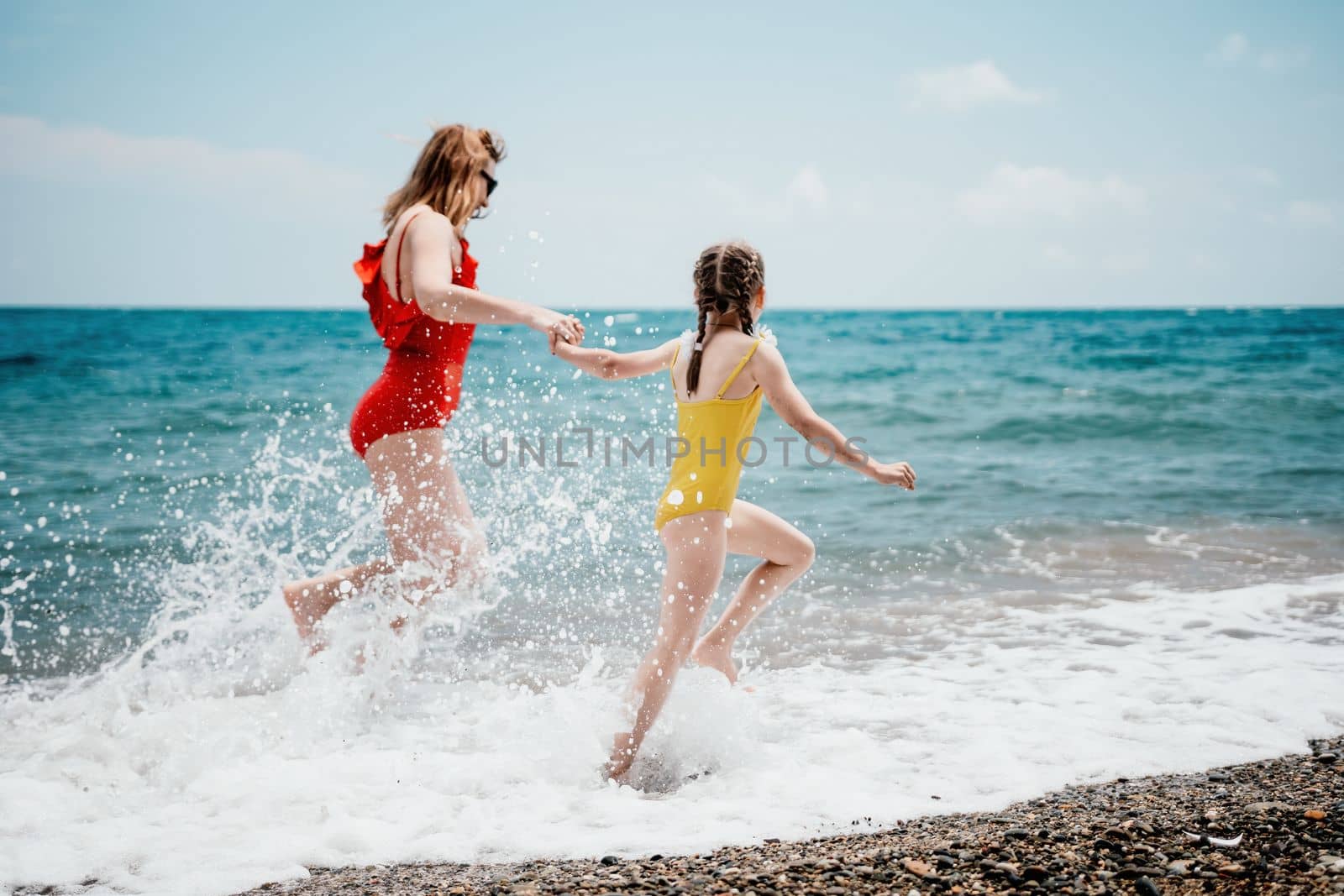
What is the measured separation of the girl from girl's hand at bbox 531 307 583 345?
391mm

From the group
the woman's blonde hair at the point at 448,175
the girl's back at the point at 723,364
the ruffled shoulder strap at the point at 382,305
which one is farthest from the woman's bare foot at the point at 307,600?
the girl's back at the point at 723,364

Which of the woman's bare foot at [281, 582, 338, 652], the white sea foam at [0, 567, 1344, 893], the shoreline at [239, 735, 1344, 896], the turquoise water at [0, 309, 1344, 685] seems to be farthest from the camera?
the turquoise water at [0, 309, 1344, 685]

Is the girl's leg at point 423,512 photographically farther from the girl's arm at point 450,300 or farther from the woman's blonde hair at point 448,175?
the woman's blonde hair at point 448,175

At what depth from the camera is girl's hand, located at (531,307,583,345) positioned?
3.66 meters

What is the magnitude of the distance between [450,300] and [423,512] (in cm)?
89

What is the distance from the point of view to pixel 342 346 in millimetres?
33094

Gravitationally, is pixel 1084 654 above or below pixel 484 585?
below

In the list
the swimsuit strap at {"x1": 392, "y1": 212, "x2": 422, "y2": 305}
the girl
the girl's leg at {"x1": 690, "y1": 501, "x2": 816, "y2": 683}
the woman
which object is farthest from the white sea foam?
the swimsuit strap at {"x1": 392, "y1": 212, "x2": 422, "y2": 305}

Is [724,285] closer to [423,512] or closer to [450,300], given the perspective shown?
[450,300]

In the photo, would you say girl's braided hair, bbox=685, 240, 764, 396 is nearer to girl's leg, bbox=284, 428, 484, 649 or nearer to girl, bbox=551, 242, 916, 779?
girl, bbox=551, 242, 916, 779

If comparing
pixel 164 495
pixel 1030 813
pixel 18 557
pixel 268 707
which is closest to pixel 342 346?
pixel 164 495

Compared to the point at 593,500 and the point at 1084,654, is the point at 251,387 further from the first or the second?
the point at 1084,654

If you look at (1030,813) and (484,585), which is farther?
(484,585)

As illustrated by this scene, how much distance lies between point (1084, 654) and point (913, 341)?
3473 cm
